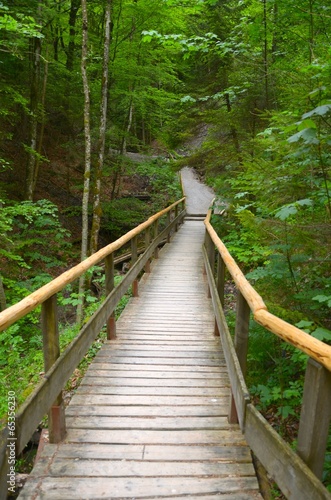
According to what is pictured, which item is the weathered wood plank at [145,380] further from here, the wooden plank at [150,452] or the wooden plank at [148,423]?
the wooden plank at [150,452]

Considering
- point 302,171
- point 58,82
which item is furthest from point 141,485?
point 58,82

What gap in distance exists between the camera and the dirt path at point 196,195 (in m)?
21.5

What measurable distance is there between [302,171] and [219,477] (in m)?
3.11

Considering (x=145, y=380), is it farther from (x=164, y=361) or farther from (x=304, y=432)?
(x=304, y=432)

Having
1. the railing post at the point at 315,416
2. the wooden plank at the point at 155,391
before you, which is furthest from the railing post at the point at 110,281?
the railing post at the point at 315,416

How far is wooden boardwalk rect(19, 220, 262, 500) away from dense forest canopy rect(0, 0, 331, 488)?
0.66m

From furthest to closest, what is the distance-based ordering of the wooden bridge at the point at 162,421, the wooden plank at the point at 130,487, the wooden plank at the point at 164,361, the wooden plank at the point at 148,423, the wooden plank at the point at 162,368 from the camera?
the wooden plank at the point at 164,361, the wooden plank at the point at 162,368, the wooden plank at the point at 148,423, the wooden plank at the point at 130,487, the wooden bridge at the point at 162,421

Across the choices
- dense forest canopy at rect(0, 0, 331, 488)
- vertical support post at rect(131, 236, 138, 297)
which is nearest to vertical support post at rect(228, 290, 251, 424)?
dense forest canopy at rect(0, 0, 331, 488)

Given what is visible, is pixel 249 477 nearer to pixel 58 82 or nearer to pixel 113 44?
pixel 58 82

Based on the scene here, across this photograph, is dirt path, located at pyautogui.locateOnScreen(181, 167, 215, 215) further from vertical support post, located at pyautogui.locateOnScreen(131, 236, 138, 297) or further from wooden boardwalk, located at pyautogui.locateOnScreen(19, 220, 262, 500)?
wooden boardwalk, located at pyautogui.locateOnScreen(19, 220, 262, 500)

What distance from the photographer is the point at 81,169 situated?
16.8 m

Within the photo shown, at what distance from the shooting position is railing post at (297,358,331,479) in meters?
1.53

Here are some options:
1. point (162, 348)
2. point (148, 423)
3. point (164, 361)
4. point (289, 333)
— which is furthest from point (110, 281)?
point (289, 333)

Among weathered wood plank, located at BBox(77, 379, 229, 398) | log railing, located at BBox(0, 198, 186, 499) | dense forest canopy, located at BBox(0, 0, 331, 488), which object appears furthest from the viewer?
dense forest canopy, located at BBox(0, 0, 331, 488)
